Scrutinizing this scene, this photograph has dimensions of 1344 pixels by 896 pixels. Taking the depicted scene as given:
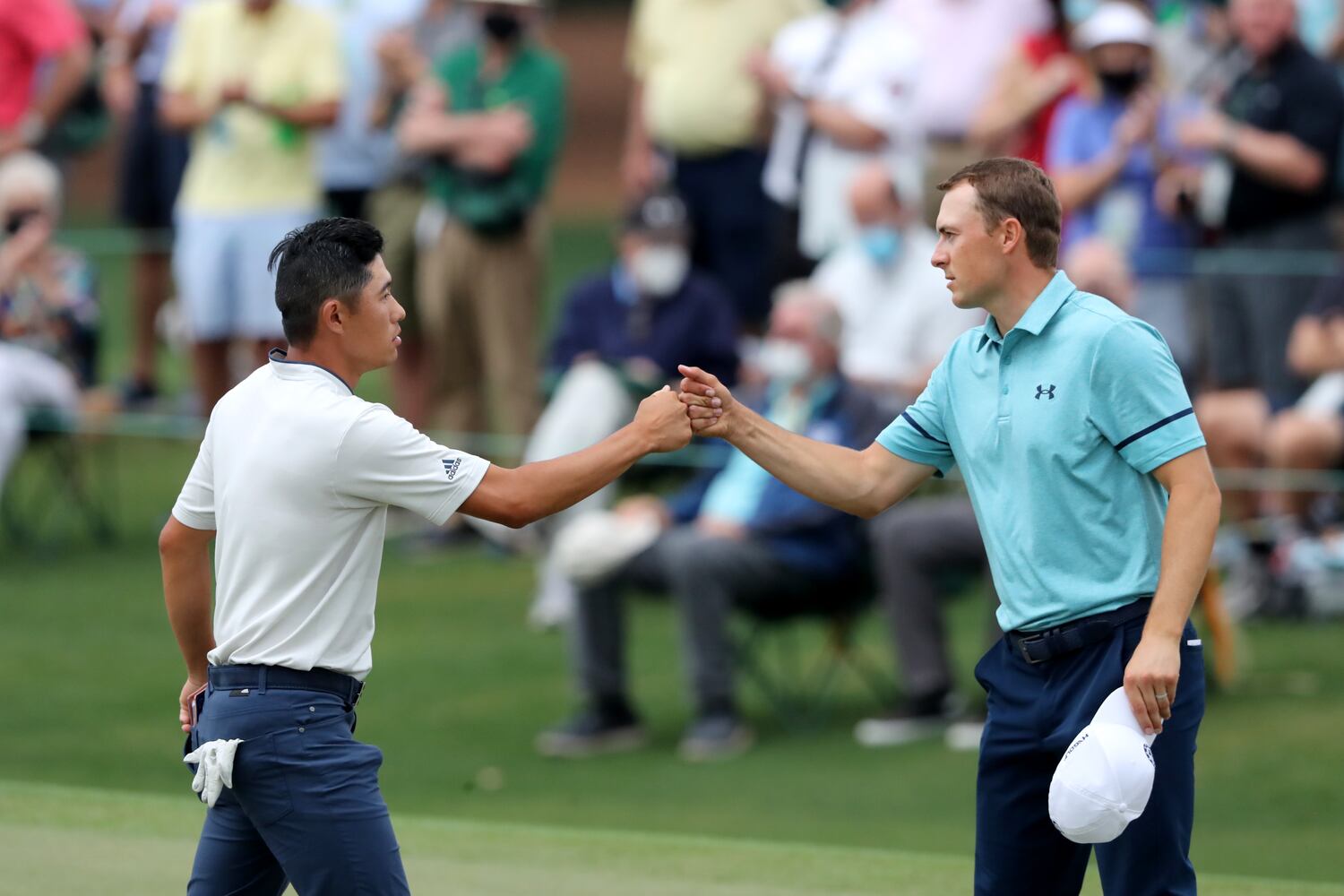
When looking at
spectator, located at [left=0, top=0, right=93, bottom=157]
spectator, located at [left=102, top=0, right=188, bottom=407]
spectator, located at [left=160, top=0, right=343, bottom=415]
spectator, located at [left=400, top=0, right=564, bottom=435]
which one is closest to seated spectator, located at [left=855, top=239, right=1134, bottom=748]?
spectator, located at [left=400, top=0, right=564, bottom=435]

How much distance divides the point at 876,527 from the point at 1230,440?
6.85 feet

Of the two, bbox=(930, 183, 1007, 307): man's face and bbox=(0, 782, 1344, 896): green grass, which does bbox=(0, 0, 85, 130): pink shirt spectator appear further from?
bbox=(930, 183, 1007, 307): man's face

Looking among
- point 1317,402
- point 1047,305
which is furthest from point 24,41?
point 1047,305

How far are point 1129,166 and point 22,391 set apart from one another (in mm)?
5931

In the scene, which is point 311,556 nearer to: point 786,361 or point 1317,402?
point 786,361

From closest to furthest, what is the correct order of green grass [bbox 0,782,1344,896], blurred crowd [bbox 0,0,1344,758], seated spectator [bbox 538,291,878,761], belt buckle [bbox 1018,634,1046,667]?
belt buckle [bbox 1018,634,1046,667] → green grass [bbox 0,782,1344,896] → seated spectator [bbox 538,291,878,761] → blurred crowd [bbox 0,0,1344,758]

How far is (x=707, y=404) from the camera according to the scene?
5035mm

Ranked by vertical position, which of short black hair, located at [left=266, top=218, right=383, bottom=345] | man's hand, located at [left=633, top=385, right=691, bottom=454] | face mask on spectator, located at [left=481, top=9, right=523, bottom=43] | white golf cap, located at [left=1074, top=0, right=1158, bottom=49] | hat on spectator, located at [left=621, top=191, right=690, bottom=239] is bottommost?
man's hand, located at [left=633, top=385, right=691, bottom=454]

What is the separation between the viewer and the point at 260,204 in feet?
37.8

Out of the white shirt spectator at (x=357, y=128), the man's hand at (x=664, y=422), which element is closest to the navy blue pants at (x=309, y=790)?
the man's hand at (x=664, y=422)

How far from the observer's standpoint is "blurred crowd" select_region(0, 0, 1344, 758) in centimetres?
874

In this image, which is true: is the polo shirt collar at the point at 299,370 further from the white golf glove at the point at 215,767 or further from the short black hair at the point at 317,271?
the white golf glove at the point at 215,767

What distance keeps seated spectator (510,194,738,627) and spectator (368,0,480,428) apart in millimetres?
2160

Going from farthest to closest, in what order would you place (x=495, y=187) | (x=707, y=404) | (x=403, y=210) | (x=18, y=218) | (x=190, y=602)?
1. (x=403, y=210)
2. (x=18, y=218)
3. (x=495, y=187)
4. (x=707, y=404)
5. (x=190, y=602)
